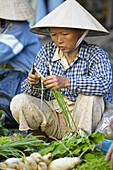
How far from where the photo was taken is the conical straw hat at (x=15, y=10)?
4105 millimetres

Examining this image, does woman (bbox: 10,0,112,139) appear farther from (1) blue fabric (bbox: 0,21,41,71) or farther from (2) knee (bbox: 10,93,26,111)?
(1) blue fabric (bbox: 0,21,41,71)

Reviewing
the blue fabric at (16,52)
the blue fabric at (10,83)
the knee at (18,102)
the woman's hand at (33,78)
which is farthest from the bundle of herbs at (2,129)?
the woman's hand at (33,78)

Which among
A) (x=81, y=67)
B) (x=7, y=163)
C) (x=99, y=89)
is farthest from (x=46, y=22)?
(x=7, y=163)

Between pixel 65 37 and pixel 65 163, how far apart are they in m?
1.18

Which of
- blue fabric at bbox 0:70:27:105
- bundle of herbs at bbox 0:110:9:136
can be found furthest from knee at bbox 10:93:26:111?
blue fabric at bbox 0:70:27:105

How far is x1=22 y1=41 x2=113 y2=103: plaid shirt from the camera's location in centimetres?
288

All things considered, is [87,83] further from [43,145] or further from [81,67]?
[43,145]

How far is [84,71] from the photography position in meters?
3.07

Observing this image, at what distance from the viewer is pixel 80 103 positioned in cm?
296

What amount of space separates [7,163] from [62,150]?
0.44 m

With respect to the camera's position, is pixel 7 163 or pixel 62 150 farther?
pixel 62 150

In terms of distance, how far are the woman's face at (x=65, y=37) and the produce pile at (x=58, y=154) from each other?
0.83 m

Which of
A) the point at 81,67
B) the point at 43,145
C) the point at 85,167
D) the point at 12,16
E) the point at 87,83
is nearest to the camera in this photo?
the point at 85,167

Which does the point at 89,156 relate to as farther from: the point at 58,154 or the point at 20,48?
the point at 20,48
